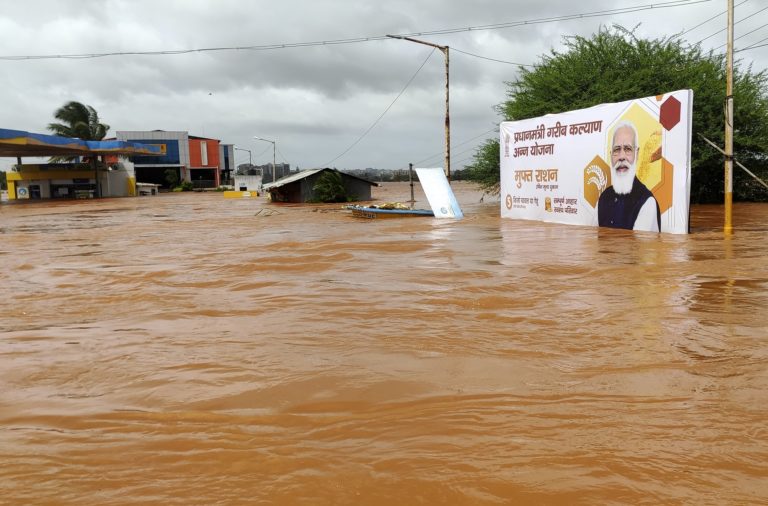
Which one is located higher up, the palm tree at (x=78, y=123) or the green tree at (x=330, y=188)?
the palm tree at (x=78, y=123)

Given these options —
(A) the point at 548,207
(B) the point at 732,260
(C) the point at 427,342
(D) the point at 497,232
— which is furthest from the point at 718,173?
(C) the point at 427,342

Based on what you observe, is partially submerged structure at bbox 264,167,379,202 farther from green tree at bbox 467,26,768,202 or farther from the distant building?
the distant building

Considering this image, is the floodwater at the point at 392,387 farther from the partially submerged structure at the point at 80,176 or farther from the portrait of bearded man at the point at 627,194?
the partially submerged structure at the point at 80,176

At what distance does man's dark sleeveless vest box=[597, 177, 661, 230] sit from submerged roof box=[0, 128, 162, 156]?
3818 cm

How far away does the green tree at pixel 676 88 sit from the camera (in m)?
23.0

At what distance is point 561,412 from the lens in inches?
142

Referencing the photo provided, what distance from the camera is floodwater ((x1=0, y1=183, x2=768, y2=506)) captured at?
9.35 feet

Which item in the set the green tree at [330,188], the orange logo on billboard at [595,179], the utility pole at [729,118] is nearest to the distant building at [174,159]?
the green tree at [330,188]

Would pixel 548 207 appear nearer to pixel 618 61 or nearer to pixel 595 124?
pixel 595 124

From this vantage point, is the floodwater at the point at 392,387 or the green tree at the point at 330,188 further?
the green tree at the point at 330,188

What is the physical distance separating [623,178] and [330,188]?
1023 inches

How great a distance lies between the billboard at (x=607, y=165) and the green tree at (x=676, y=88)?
249 inches

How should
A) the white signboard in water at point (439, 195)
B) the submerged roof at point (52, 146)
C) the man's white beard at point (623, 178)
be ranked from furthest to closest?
the submerged roof at point (52, 146) → the white signboard in water at point (439, 195) → the man's white beard at point (623, 178)

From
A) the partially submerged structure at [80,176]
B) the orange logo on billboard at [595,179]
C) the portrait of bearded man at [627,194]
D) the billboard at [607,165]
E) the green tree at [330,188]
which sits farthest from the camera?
the partially submerged structure at [80,176]
